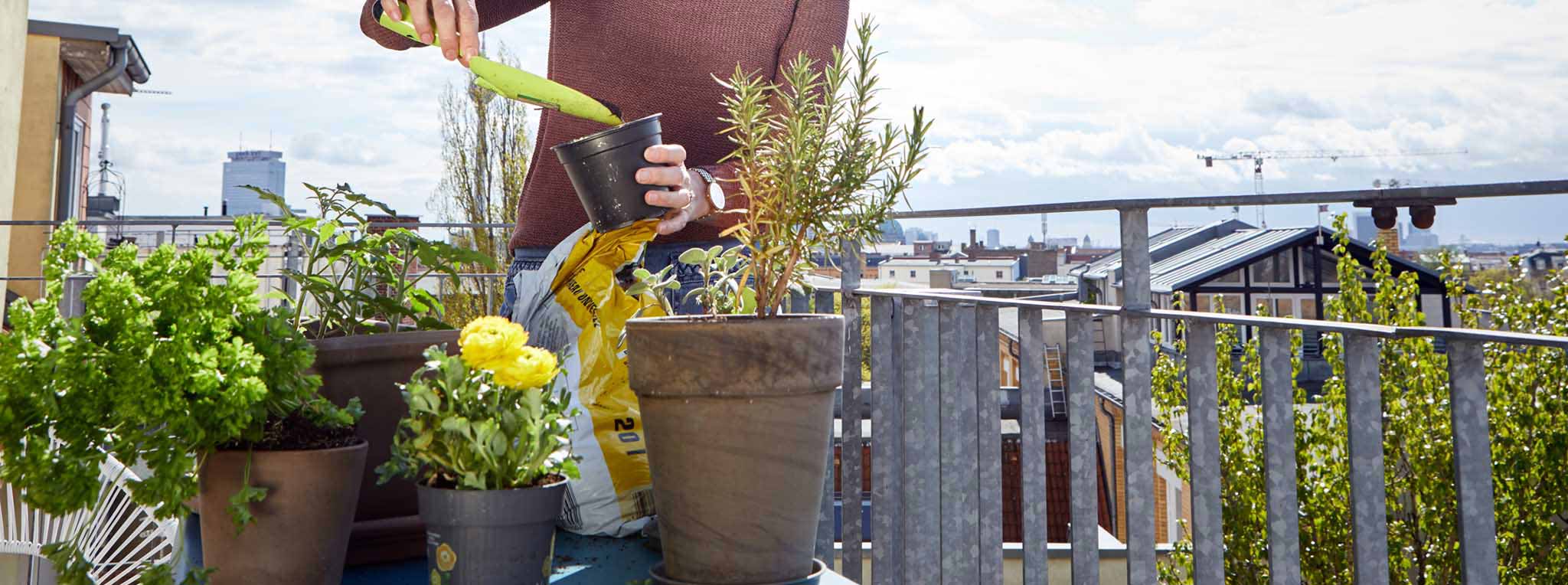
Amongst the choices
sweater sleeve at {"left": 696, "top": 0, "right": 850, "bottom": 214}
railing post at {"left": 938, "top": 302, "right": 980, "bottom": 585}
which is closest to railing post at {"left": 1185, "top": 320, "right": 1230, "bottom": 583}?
railing post at {"left": 938, "top": 302, "right": 980, "bottom": 585}

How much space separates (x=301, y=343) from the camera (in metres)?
0.67

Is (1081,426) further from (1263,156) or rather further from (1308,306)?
(1263,156)

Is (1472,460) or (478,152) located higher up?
(478,152)

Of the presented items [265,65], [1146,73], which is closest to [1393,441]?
[265,65]

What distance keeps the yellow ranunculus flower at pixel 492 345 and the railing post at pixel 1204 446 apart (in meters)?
0.83

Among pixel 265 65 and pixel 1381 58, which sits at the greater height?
pixel 1381 58

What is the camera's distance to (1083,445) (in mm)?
1312

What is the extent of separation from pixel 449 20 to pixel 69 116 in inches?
451

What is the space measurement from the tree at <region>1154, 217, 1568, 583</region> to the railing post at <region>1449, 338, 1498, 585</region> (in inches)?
140

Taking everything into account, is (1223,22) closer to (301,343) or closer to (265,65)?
(265,65)

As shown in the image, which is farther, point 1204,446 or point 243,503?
point 1204,446

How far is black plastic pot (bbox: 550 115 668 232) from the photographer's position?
87 cm

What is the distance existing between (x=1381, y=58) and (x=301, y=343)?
140m

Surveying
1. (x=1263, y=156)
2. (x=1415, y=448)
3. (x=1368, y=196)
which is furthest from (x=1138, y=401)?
(x=1263, y=156)
